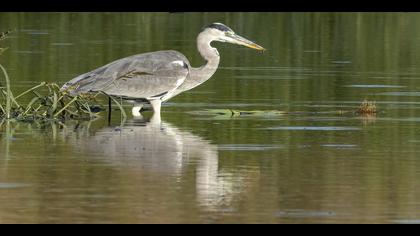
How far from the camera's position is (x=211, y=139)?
16.3 meters

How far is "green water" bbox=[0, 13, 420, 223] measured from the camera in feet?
38.4

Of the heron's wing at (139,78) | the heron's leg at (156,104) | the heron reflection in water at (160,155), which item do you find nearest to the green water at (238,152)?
the heron reflection in water at (160,155)

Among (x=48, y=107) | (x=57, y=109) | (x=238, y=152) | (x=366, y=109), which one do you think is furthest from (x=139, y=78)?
(x=238, y=152)

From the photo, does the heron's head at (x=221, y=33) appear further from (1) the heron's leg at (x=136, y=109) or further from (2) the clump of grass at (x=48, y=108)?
(2) the clump of grass at (x=48, y=108)

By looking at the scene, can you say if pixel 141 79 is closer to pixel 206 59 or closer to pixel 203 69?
pixel 203 69

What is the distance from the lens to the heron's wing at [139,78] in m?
18.8

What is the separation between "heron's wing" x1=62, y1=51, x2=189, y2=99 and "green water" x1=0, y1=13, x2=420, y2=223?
400mm

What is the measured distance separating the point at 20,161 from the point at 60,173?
893 millimetres

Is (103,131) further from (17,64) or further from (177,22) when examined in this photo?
(177,22)

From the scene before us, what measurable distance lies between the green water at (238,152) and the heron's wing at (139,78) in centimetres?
40

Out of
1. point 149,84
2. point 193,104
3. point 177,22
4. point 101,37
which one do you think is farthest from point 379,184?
point 177,22

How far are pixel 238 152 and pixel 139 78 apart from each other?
4013 mm

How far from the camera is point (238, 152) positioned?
49.8 feet

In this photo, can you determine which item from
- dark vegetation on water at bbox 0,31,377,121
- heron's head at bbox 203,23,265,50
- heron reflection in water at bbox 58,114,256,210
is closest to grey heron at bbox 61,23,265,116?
dark vegetation on water at bbox 0,31,377,121
